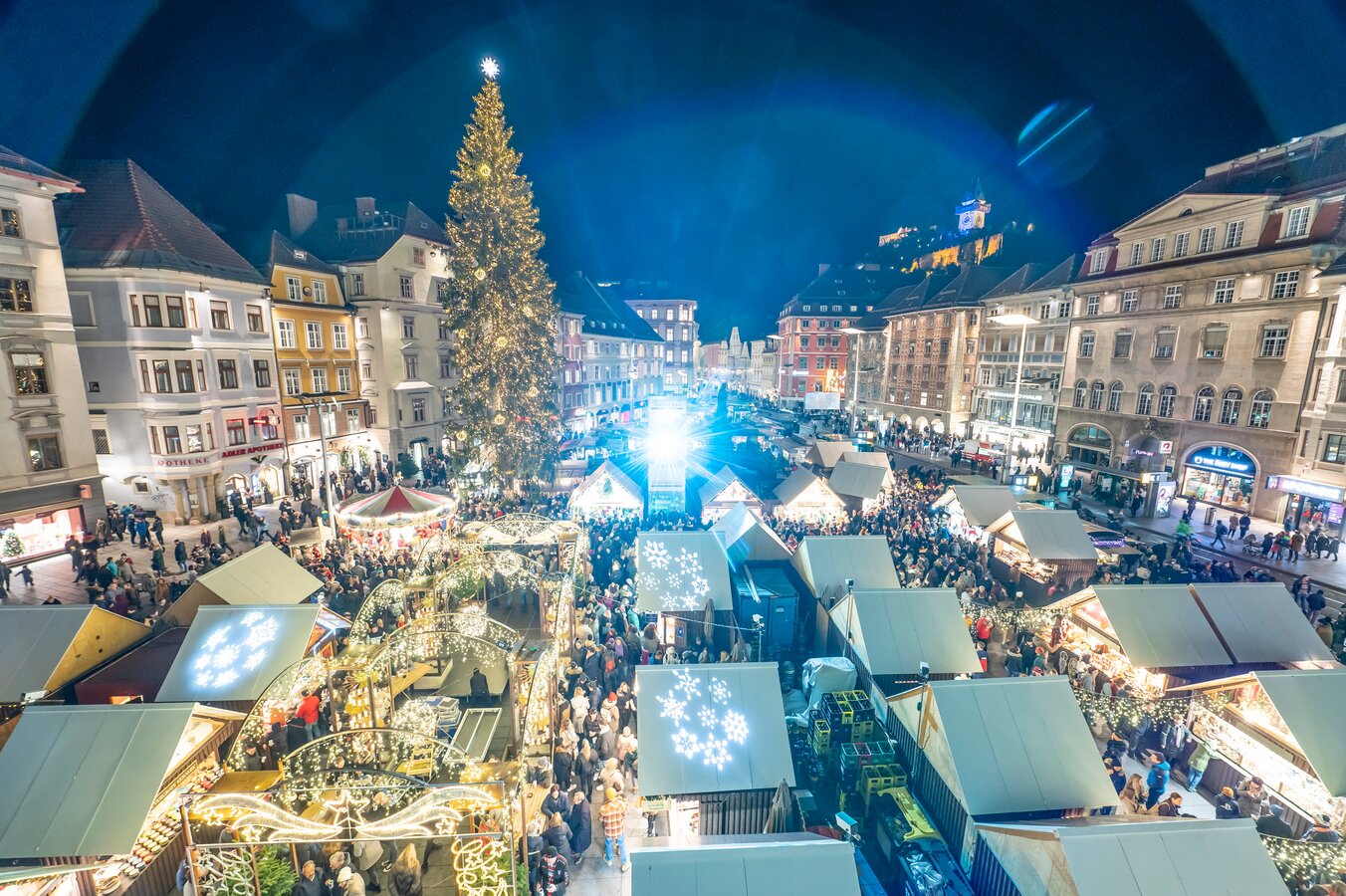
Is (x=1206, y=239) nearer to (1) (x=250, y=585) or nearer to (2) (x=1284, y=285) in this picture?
(2) (x=1284, y=285)

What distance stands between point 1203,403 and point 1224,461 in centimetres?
288

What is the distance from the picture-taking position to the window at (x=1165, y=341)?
27.2 m

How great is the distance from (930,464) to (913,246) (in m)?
59.2

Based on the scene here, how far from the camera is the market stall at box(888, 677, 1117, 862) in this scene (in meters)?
7.80

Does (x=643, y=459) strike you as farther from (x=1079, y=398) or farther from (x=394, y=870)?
(x=394, y=870)

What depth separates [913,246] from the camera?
272 feet

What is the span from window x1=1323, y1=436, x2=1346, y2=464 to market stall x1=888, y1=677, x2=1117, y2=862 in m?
23.4

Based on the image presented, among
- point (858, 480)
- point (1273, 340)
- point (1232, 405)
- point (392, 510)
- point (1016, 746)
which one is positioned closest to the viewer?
point (1016, 746)

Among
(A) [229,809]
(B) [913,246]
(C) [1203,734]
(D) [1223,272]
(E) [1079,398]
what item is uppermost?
(B) [913,246]

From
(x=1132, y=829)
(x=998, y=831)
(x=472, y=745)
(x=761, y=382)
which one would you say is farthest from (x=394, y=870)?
(x=761, y=382)

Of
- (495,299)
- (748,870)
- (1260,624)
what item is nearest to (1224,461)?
(1260,624)

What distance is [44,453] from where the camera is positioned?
1894cm

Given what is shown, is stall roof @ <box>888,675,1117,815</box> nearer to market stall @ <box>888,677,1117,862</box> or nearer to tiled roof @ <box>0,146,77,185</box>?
market stall @ <box>888,677,1117,862</box>

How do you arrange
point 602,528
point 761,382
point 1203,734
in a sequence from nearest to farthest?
point 1203,734, point 602,528, point 761,382
